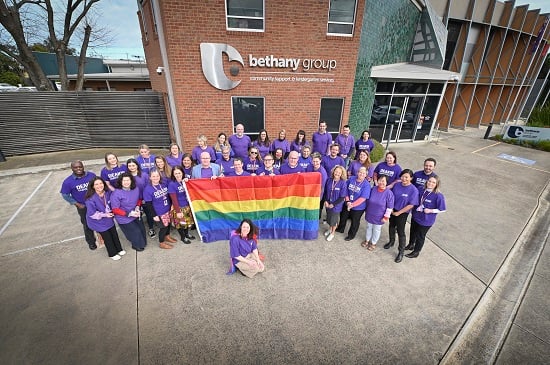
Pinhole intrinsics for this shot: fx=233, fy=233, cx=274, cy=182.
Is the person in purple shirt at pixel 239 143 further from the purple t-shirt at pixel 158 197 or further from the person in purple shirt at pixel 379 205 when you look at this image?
the person in purple shirt at pixel 379 205

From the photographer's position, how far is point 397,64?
1279cm

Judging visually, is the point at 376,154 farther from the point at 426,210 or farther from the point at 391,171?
the point at 426,210

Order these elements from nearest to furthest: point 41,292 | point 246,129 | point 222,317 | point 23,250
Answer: point 222,317
point 41,292
point 23,250
point 246,129

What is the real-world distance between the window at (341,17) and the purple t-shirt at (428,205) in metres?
6.83

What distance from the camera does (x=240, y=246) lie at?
156 inches

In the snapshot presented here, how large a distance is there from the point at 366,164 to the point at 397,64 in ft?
34.3

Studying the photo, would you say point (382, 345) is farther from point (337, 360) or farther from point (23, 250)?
point (23, 250)

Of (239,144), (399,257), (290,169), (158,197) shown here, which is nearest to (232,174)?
(290,169)

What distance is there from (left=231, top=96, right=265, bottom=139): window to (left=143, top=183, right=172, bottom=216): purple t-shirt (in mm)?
4790

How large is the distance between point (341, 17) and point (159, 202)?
8.54 m

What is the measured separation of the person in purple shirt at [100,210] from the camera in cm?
395

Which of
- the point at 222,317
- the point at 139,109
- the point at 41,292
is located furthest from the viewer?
the point at 139,109

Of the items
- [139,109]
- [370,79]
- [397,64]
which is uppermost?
[397,64]

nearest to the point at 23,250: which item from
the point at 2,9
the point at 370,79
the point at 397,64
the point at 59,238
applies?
the point at 59,238
